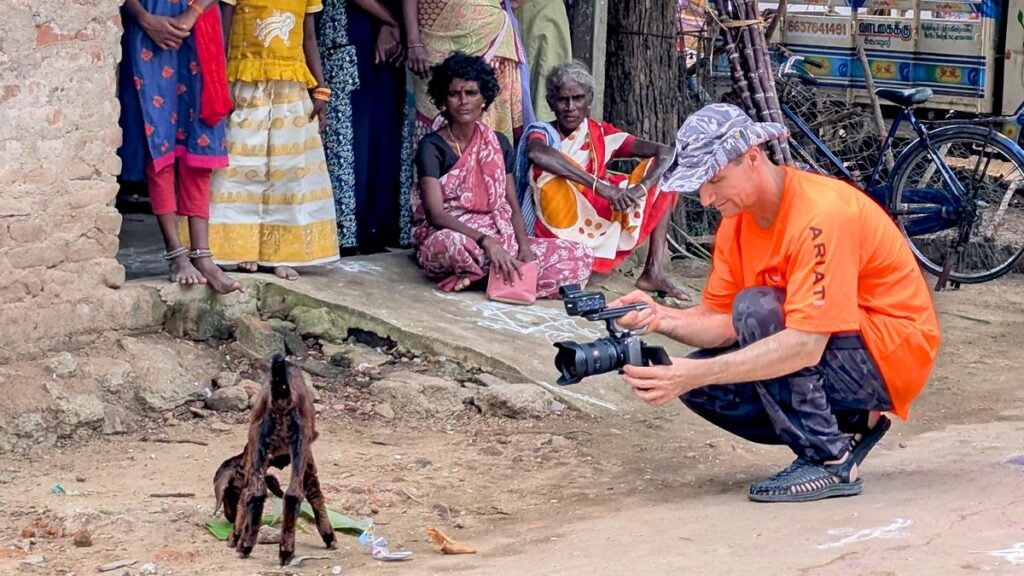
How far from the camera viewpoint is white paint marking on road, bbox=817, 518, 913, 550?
386cm

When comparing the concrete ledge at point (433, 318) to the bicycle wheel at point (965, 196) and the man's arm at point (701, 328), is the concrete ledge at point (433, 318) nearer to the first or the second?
the man's arm at point (701, 328)

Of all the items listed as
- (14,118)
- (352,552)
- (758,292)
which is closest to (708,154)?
(758,292)

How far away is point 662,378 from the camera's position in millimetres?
4102

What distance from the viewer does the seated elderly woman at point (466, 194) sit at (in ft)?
22.0

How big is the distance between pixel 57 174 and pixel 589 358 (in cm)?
246

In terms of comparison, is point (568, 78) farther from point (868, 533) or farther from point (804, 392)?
point (868, 533)

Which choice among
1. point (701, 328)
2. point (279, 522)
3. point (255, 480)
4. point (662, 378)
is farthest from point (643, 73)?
point (255, 480)

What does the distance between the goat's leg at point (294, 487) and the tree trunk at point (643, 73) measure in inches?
180

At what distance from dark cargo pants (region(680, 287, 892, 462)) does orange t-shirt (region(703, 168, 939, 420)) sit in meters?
0.06

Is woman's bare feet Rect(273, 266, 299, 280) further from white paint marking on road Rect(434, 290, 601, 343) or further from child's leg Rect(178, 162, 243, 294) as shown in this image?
white paint marking on road Rect(434, 290, 601, 343)

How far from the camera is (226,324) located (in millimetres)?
6133

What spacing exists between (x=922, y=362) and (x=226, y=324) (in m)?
2.97

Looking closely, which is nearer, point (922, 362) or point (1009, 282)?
point (922, 362)

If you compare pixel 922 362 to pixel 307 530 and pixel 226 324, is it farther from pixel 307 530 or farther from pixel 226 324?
pixel 226 324
